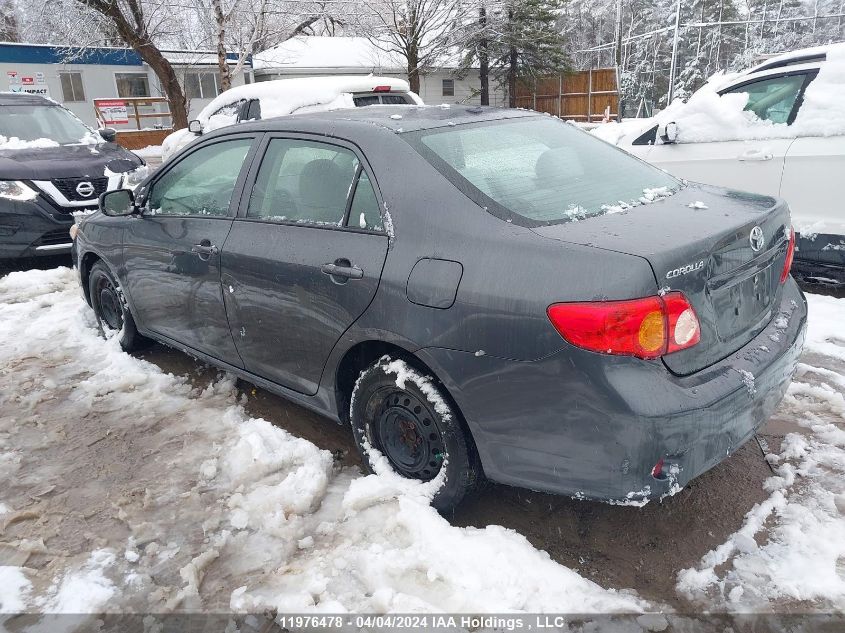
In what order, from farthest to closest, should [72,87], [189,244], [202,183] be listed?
[72,87] < [202,183] < [189,244]

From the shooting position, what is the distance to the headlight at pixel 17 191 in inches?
274

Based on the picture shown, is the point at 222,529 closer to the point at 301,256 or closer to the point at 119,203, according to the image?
the point at 301,256

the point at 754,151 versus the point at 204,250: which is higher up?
the point at 754,151

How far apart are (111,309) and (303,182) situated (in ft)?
8.35

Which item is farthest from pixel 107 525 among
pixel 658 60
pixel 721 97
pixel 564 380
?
pixel 658 60

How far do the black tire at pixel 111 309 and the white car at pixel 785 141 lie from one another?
14.9 feet

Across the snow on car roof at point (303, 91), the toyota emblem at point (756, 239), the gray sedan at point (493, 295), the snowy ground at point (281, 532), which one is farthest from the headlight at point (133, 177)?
the toyota emblem at point (756, 239)

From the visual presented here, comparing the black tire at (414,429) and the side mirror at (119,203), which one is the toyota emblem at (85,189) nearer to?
the side mirror at (119,203)

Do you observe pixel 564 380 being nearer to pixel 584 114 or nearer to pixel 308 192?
pixel 308 192

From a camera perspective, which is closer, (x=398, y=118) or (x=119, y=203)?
(x=398, y=118)

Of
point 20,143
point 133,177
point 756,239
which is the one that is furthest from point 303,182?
point 20,143

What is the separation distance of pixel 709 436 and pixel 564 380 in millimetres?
560

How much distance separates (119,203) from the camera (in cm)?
418

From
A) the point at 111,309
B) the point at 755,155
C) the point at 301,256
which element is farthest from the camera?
the point at 755,155
